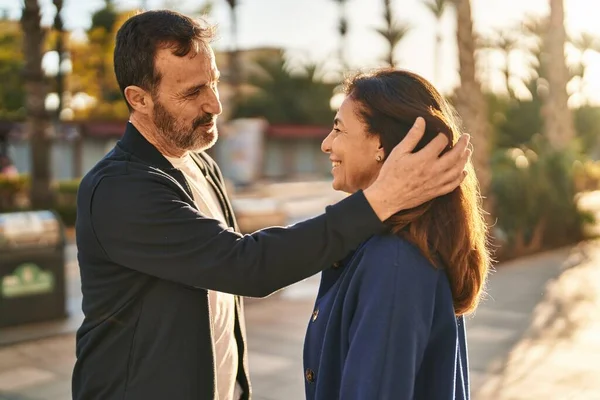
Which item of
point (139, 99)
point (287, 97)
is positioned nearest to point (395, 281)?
point (139, 99)

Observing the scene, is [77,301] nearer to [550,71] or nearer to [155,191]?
[155,191]

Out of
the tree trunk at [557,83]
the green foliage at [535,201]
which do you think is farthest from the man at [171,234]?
the tree trunk at [557,83]

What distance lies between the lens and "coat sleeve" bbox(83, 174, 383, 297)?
5.80ft

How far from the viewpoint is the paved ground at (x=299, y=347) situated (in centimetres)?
542

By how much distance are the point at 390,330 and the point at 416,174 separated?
368 mm

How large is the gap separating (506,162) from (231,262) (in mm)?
11960

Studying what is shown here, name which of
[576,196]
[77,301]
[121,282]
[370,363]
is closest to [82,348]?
[121,282]

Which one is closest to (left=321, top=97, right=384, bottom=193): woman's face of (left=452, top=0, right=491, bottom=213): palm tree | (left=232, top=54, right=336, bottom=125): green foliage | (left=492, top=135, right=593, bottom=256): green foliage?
(left=452, top=0, right=491, bottom=213): palm tree

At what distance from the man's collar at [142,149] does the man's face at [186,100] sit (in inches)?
2.3

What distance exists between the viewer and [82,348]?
6.63ft

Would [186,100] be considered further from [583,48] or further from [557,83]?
[583,48]

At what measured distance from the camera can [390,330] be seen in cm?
170

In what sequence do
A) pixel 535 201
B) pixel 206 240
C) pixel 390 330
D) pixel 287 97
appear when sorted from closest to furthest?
pixel 390 330, pixel 206 240, pixel 535 201, pixel 287 97

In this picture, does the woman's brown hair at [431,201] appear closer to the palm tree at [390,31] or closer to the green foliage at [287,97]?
the palm tree at [390,31]
